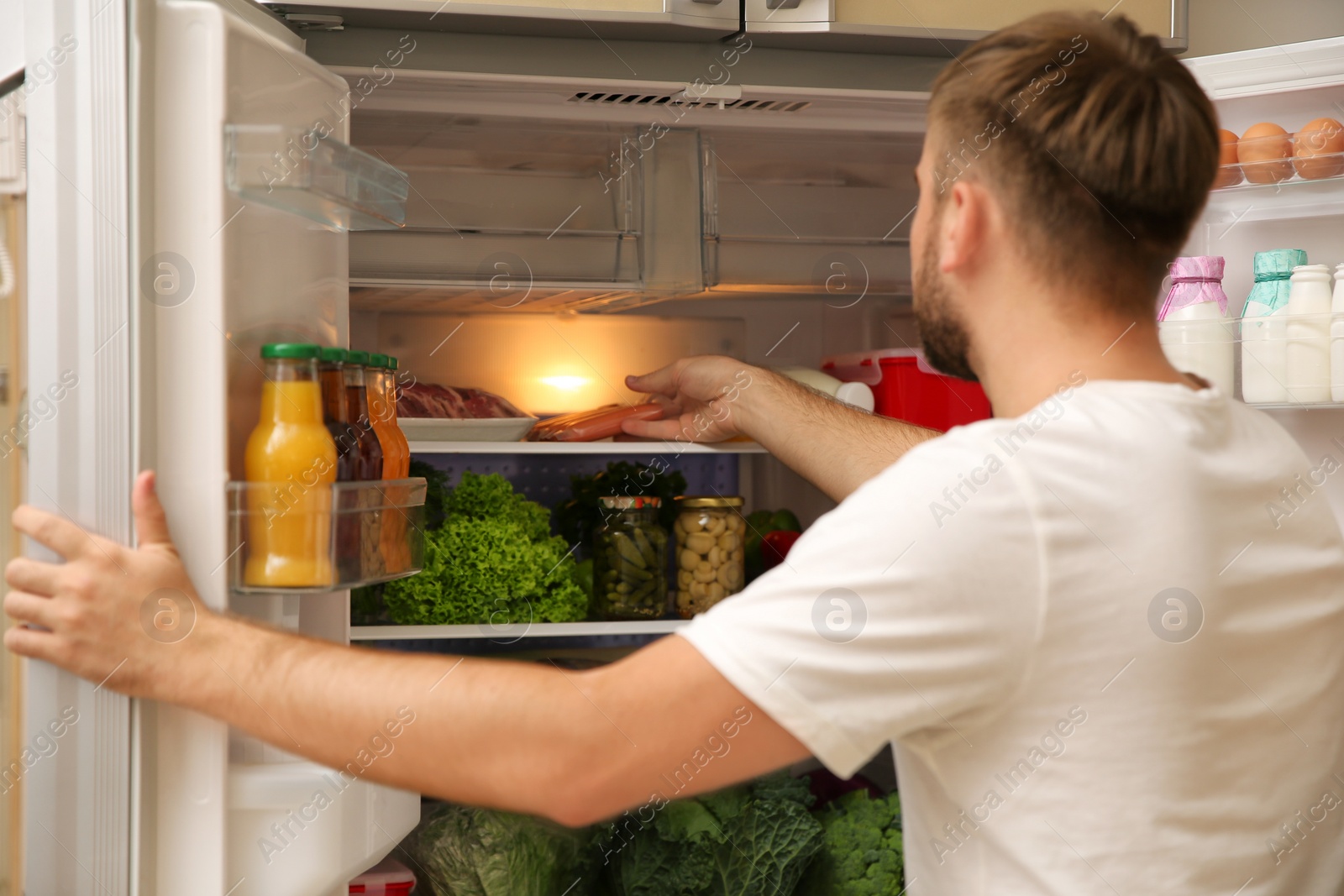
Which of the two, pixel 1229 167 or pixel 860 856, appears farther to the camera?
pixel 860 856

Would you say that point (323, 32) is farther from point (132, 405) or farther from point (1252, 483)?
point (1252, 483)

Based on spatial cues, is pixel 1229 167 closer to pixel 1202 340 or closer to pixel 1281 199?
pixel 1281 199

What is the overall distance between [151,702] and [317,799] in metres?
0.17

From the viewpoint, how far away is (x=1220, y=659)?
819 mm

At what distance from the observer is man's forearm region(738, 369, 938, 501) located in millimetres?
1463

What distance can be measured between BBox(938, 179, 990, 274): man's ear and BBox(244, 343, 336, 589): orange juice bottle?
1.80 ft

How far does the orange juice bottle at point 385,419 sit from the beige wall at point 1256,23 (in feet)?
4.76

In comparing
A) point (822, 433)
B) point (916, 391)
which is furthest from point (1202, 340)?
point (822, 433)

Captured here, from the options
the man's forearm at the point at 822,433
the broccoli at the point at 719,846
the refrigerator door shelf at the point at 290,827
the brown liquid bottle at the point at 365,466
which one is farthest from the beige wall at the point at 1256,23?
the refrigerator door shelf at the point at 290,827

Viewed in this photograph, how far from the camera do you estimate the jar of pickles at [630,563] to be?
5.36 ft

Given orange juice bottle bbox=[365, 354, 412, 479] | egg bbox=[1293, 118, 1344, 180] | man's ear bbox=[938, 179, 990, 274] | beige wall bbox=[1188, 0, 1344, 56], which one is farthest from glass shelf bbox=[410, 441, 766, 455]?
beige wall bbox=[1188, 0, 1344, 56]

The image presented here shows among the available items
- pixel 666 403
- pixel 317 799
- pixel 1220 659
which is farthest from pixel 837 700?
pixel 666 403

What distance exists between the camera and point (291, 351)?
2.99ft

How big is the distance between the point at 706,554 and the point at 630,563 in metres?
0.12
